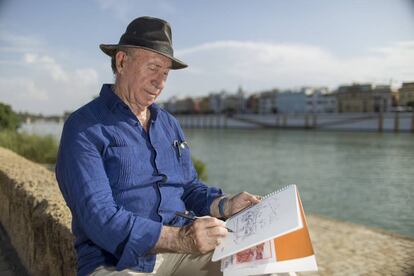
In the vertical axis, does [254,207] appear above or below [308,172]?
above

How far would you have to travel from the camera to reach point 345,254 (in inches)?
158

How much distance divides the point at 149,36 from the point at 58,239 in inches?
53.7

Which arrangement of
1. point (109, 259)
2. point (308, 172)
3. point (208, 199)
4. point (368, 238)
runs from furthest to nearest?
1. point (308, 172)
2. point (368, 238)
3. point (208, 199)
4. point (109, 259)

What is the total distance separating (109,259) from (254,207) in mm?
522

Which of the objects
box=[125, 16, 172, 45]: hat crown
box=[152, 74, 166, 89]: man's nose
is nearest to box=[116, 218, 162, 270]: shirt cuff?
box=[152, 74, 166, 89]: man's nose

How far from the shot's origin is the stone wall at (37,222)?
220 centimetres

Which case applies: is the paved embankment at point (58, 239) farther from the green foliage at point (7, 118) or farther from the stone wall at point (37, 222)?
the green foliage at point (7, 118)

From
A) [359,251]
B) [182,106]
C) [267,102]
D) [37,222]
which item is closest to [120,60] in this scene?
[37,222]

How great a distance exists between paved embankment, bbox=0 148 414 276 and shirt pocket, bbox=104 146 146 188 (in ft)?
2.94

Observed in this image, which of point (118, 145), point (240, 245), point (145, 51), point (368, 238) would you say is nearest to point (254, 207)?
point (240, 245)

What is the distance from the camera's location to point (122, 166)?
1.37m

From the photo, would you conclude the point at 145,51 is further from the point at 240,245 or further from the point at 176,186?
the point at 240,245

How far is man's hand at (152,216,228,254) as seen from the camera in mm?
1198

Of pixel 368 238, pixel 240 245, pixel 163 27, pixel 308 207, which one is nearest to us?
pixel 240 245
